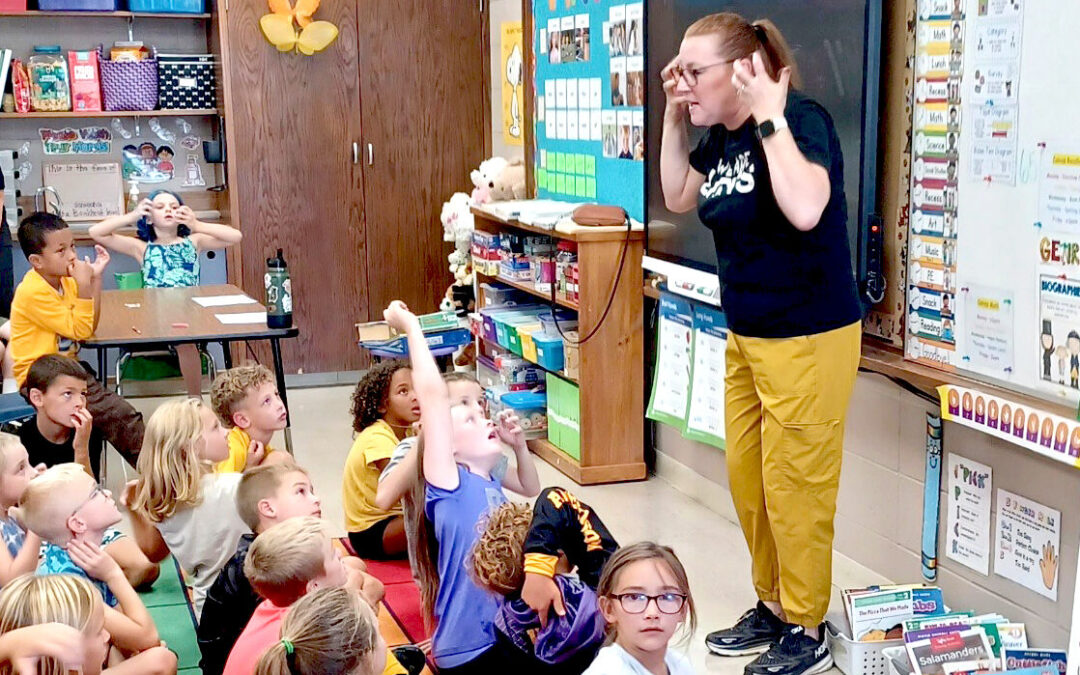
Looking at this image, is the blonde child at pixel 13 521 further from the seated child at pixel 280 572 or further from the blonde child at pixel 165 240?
the blonde child at pixel 165 240

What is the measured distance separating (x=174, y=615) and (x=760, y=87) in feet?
6.42

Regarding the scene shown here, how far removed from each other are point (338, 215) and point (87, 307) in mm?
2094

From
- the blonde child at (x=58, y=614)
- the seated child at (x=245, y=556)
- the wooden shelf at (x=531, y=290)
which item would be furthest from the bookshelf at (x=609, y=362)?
the blonde child at (x=58, y=614)

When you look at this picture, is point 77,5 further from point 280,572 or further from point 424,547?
point 280,572

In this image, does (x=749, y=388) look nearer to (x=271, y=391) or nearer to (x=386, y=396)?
(x=386, y=396)

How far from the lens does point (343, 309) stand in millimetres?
6477

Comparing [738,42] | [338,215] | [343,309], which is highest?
[738,42]

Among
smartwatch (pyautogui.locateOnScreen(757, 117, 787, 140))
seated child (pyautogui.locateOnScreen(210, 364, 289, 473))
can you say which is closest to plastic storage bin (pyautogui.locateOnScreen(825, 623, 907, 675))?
smartwatch (pyautogui.locateOnScreen(757, 117, 787, 140))

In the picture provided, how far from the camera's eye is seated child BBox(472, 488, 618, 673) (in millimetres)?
2389

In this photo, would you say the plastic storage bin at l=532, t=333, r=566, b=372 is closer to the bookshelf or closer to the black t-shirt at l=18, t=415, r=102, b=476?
the bookshelf

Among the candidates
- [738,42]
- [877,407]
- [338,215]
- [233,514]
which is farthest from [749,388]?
[338,215]

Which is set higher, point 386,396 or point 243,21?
point 243,21

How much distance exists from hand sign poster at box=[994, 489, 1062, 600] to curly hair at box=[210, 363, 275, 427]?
2017mm

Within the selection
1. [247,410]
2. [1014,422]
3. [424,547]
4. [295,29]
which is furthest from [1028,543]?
[295,29]
